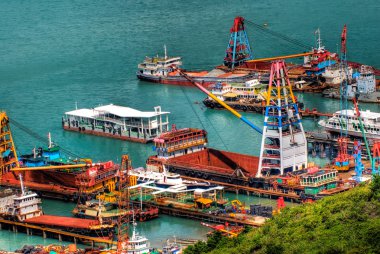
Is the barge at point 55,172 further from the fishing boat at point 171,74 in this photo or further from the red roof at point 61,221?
the fishing boat at point 171,74

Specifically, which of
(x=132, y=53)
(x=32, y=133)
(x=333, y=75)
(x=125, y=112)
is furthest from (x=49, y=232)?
(x=132, y=53)

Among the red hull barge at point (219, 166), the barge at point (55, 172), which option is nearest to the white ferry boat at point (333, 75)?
the red hull barge at point (219, 166)

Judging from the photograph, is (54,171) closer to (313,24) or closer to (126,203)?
(126,203)

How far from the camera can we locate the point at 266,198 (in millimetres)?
33469

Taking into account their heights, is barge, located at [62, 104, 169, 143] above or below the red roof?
above

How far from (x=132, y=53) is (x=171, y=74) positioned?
6.14m

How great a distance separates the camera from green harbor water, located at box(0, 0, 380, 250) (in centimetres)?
4050

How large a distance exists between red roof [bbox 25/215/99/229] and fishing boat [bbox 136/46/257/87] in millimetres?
18241

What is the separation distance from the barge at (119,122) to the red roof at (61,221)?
8993mm

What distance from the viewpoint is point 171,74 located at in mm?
51312

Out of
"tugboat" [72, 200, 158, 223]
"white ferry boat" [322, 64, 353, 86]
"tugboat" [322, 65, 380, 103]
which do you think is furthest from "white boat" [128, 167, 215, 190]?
"white ferry boat" [322, 64, 353, 86]

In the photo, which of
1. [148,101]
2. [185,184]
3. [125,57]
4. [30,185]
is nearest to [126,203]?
[185,184]

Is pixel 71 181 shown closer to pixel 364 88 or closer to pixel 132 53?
pixel 364 88

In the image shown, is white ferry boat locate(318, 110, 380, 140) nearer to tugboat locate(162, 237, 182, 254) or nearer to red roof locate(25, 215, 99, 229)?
red roof locate(25, 215, 99, 229)
